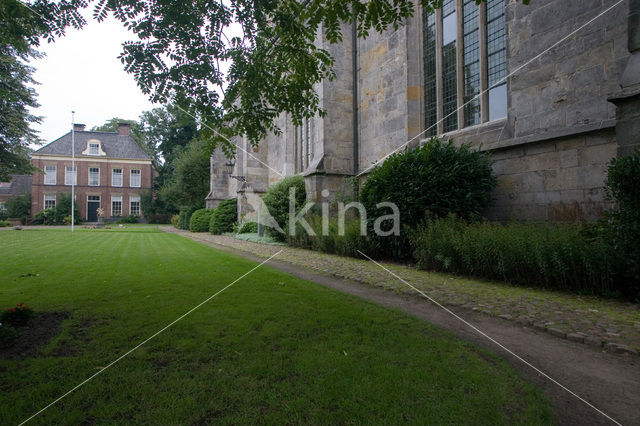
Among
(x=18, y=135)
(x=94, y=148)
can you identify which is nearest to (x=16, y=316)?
(x=18, y=135)

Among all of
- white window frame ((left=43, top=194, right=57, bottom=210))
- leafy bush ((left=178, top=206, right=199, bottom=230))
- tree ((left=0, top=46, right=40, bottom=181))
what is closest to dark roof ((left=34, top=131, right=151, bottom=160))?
white window frame ((left=43, top=194, right=57, bottom=210))

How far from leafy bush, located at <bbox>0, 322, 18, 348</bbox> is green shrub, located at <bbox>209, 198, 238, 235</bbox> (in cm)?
1705

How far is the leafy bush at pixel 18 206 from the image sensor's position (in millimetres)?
37750

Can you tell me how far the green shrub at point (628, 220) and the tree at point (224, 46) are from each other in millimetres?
3283

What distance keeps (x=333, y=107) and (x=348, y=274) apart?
26.2 feet

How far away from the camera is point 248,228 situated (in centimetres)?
1747

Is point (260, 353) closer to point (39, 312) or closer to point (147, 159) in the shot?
point (39, 312)

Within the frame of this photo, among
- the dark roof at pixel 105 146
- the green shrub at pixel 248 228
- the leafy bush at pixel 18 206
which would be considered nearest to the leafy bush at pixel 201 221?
the green shrub at pixel 248 228

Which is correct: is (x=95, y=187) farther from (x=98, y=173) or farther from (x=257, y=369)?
(x=257, y=369)

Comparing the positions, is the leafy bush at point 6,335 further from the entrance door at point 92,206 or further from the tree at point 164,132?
the entrance door at point 92,206

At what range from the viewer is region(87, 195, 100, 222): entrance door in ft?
137

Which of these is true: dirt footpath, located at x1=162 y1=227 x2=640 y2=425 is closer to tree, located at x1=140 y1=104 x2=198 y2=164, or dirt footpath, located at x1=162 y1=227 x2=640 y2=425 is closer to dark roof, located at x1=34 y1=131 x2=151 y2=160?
tree, located at x1=140 y1=104 x2=198 y2=164

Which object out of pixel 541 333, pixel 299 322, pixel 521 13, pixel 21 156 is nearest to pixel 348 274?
pixel 299 322

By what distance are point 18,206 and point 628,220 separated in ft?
168
